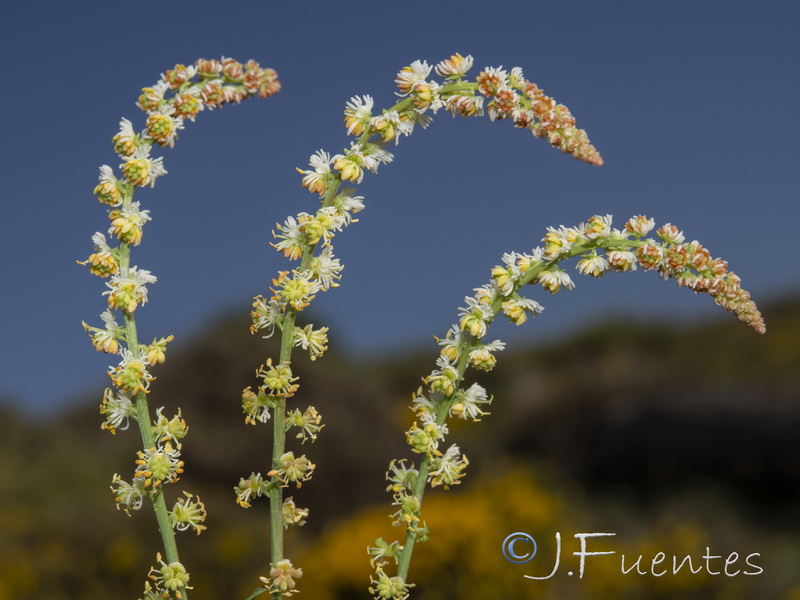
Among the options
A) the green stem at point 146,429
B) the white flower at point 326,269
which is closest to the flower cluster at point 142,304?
the green stem at point 146,429

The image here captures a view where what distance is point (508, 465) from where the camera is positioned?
28.4 ft

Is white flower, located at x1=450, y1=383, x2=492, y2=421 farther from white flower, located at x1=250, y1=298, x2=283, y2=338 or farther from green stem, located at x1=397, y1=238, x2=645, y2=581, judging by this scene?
white flower, located at x1=250, y1=298, x2=283, y2=338

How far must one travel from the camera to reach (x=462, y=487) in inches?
319

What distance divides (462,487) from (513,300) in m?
6.87

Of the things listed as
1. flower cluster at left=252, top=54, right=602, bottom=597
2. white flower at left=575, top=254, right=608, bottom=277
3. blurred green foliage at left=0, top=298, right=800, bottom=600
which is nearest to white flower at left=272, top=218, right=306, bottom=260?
flower cluster at left=252, top=54, right=602, bottom=597

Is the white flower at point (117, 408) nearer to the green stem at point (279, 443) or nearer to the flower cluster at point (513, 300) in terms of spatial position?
the green stem at point (279, 443)

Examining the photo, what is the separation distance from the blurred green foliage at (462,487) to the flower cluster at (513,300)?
2986mm

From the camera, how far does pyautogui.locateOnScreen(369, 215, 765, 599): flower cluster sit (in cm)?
138

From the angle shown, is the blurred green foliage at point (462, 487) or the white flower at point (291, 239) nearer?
the white flower at point (291, 239)

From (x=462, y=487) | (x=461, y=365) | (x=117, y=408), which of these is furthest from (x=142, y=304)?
(x=462, y=487)

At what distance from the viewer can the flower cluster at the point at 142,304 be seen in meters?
1.40

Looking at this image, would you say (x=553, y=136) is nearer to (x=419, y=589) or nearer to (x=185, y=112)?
(x=185, y=112)

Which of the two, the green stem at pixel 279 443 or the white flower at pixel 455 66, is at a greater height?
the white flower at pixel 455 66

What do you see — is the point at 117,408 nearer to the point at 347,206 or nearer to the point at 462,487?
the point at 347,206
